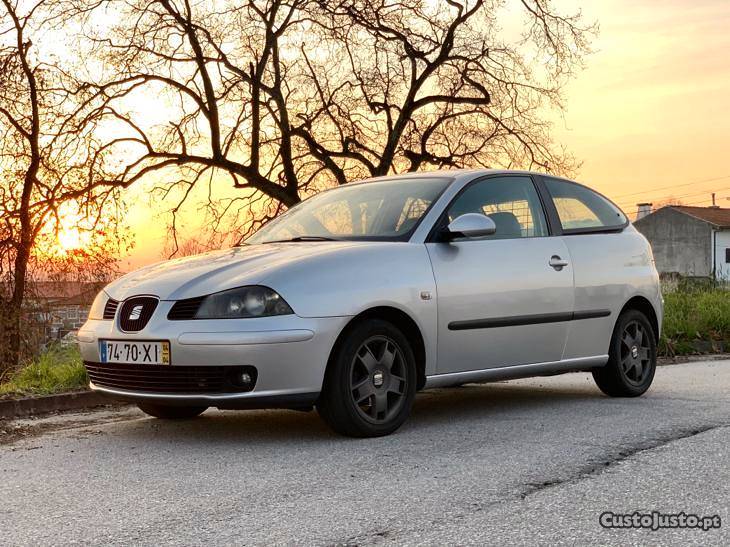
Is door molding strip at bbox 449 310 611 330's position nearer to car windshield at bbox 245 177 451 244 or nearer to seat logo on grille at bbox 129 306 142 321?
car windshield at bbox 245 177 451 244

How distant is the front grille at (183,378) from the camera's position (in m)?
5.60

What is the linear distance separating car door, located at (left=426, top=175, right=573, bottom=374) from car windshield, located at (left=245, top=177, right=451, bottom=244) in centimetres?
21

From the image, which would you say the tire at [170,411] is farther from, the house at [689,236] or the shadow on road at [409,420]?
the house at [689,236]

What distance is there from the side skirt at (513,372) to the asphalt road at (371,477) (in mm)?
272

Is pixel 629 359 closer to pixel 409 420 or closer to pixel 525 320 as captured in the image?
pixel 525 320

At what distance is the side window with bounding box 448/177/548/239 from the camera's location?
6.78 meters

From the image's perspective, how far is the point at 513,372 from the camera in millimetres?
6789

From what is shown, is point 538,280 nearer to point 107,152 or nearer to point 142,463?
point 142,463

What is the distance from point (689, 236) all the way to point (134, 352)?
247 feet

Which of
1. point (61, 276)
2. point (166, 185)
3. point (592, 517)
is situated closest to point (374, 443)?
point (592, 517)

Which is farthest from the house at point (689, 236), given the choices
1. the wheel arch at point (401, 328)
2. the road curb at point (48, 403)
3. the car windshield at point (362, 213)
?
the wheel arch at point (401, 328)

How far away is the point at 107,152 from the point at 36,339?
4831mm

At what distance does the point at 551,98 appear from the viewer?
24375 millimetres

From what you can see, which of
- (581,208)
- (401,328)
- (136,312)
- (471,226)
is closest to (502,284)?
(471,226)
